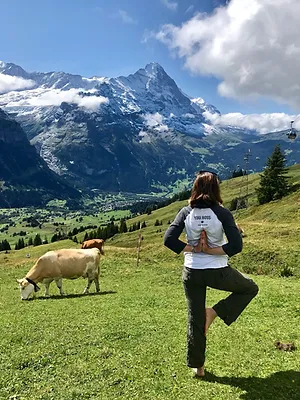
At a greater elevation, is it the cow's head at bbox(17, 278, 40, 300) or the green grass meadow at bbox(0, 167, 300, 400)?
the green grass meadow at bbox(0, 167, 300, 400)

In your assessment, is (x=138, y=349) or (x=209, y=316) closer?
(x=209, y=316)

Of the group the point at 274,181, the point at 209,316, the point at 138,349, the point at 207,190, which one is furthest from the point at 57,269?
the point at 274,181

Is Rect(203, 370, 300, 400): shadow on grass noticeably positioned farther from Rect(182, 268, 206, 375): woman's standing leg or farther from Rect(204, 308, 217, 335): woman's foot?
Rect(204, 308, 217, 335): woman's foot

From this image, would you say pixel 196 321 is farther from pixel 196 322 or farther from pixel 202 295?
pixel 202 295

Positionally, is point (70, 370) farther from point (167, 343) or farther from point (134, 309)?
point (134, 309)

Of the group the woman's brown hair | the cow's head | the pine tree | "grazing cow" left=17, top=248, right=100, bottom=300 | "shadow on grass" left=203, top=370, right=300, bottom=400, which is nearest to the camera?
"shadow on grass" left=203, top=370, right=300, bottom=400

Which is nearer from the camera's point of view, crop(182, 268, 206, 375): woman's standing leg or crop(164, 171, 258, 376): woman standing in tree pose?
crop(164, 171, 258, 376): woman standing in tree pose

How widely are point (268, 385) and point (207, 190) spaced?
5029 millimetres

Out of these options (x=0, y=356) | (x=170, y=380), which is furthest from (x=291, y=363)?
(x=0, y=356)

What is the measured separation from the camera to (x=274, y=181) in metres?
112

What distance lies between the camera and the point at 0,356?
518 inches

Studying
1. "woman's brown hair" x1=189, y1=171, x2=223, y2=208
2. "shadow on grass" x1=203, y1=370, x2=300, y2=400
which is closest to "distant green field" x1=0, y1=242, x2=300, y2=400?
"shadow on grass" x1=203, y1=370, x2=300, y2=400

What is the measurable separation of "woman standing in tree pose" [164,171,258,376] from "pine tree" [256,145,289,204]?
105m

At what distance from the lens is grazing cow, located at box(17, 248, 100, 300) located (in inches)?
973
